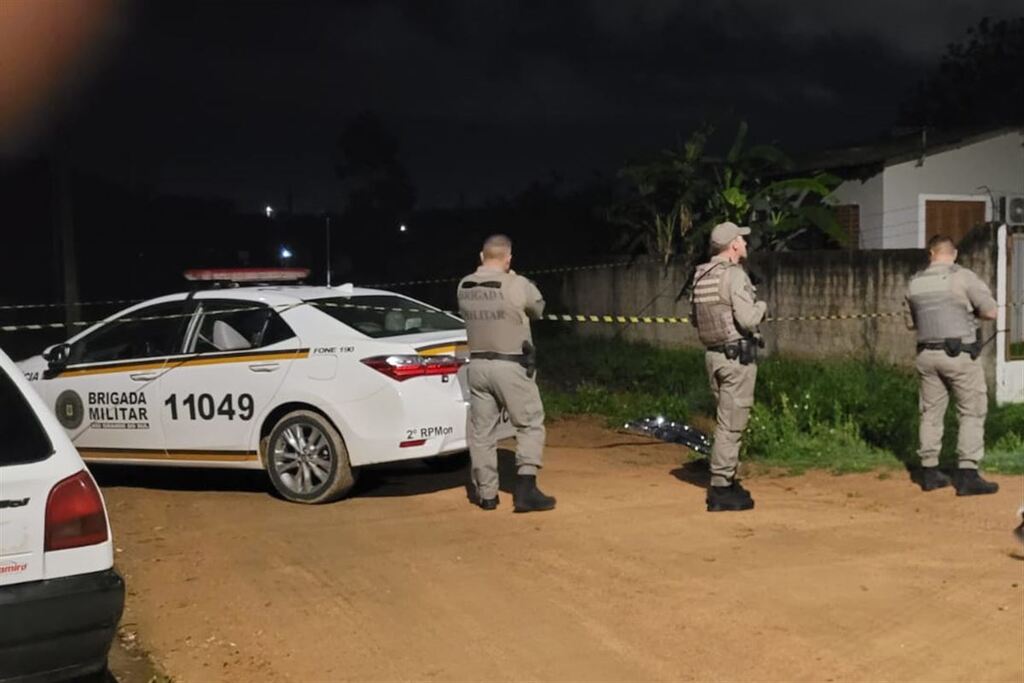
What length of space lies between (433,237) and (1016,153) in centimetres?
1248

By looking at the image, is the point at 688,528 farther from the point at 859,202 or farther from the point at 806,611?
the point at 859,202

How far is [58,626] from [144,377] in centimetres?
435

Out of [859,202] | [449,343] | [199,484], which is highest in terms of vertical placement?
[859,202]

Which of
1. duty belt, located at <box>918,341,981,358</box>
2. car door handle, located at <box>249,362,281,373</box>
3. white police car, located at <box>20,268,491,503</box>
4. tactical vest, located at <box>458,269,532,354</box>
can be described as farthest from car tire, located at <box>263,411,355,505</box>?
duty belt, located at <box>918,341,981,358</box>

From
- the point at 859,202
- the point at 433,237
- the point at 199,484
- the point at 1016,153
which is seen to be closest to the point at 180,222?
the point at 433,237

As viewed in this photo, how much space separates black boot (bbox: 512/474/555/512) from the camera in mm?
7129

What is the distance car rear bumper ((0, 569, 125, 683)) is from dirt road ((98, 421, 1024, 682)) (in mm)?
782

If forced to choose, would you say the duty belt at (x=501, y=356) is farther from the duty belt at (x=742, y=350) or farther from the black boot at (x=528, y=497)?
the duty belt at (x=742, y=350)

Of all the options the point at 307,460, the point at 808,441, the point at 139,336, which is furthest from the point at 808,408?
the point at 139,336

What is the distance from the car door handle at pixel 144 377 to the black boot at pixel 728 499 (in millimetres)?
3906

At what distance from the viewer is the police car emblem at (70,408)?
819 centimetres

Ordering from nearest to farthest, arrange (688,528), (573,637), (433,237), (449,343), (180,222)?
(573,637) < (688,528) < (449,343) < (433,237) < (180,222)

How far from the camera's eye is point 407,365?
7281 millimetres

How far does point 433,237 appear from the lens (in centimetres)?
2558
